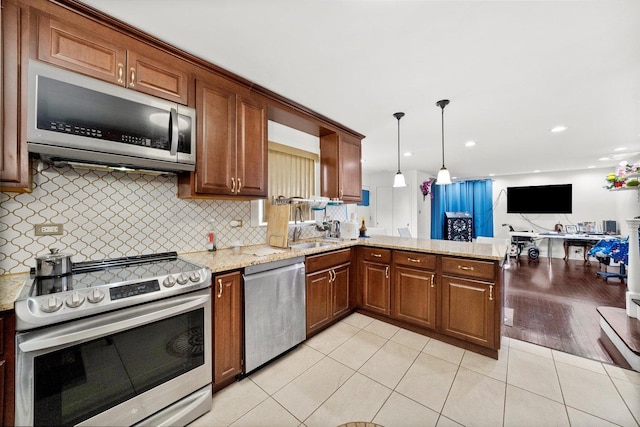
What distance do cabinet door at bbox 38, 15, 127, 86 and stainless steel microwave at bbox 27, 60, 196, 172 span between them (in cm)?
6

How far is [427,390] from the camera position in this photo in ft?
5.62

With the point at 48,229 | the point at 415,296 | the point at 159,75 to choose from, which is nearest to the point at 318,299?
the point at 415,296

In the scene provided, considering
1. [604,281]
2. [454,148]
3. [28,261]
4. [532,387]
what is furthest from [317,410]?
[604,281]

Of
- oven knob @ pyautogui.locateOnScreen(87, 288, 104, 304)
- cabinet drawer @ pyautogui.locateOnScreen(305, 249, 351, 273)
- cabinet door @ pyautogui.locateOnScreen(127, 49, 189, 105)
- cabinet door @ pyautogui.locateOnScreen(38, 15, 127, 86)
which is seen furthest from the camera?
cabinet drawer @ pyautogui.locateOnScreen(305, 249, 351, 273)

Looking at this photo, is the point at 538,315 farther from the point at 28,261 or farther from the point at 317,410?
the point at 28,261

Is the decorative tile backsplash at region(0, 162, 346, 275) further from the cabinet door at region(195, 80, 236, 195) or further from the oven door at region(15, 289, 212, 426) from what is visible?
the oven door at region(15, 289, 212, 426)

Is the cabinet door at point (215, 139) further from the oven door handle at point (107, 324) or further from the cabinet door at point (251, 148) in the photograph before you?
the oven door handle at point (107, 324)

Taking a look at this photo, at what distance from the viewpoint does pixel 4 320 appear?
100 centimetres

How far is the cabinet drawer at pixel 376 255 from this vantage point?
2.64 metres

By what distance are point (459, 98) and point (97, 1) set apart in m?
2.77

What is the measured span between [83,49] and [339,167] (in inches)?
93.3

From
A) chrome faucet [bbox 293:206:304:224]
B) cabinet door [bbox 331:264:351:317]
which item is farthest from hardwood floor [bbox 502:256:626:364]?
chrome faucet [bbox 293:206:304:224]

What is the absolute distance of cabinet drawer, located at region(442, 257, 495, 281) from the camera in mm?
2074

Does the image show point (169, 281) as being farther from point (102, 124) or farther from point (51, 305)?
point (102, 124)
